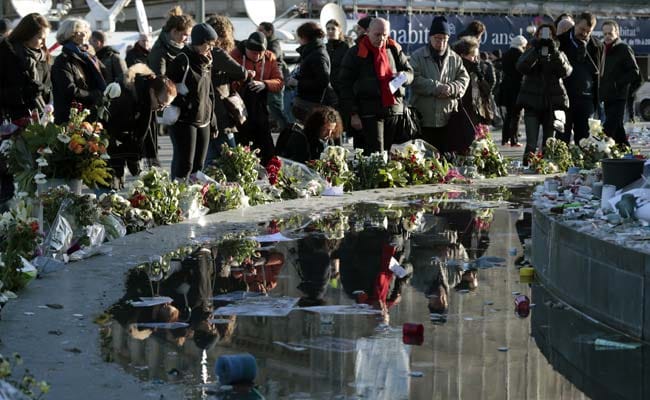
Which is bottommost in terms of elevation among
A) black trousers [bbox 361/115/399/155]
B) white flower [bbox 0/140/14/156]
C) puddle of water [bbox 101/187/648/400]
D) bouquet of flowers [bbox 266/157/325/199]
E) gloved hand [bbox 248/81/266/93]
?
puddle of water [bbox 101/187/648/400]

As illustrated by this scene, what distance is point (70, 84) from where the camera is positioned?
11906mm

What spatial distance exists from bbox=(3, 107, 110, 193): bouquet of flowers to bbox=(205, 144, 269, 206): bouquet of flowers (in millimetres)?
1862

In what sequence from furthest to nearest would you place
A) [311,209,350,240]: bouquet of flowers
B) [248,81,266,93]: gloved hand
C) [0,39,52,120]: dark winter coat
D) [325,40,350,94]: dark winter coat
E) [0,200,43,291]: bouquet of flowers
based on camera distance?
[325,40,350,94]: dark winter coat, [248,81,266,93]: gloved hand, [0,39,52,120]: dark winter coat, [311,209,350,240]: bouquet of flowers, [0,200,43,291]: bouquet of flowers

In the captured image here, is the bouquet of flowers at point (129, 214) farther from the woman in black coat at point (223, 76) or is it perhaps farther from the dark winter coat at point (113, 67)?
the dark winter coat at point (113, 67)

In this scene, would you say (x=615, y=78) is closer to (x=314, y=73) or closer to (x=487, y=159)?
(x=487, y=159)

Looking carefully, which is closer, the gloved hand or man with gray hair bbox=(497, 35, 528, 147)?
the gloved hand

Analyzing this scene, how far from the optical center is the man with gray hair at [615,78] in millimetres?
17297

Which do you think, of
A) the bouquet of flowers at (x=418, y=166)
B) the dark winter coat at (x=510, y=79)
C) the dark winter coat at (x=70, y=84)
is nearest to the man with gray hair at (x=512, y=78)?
the dark winter coat at (x=510, y=79)

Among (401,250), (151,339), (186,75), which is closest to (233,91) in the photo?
(186,75)

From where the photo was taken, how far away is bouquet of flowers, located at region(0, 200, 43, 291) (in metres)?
7.03

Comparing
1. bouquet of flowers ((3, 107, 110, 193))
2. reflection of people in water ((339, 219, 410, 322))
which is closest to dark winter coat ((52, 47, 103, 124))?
bouquet of flowers ((3, 107, 110, 193))

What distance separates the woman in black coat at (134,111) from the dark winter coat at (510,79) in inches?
372

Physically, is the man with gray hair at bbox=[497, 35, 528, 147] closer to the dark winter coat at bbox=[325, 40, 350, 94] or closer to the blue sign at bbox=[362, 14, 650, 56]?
the dark winter coat at bbox=[325, 40, 350, 94]

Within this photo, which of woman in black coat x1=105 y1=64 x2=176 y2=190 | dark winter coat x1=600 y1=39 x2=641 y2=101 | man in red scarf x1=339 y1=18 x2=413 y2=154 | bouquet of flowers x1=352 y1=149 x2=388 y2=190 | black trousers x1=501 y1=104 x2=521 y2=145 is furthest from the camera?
black trousers x1=501 y1=104 x2=521 y2=145
